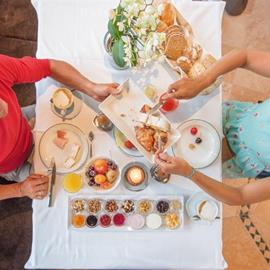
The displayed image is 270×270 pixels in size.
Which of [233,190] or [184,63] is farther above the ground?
[184,63]

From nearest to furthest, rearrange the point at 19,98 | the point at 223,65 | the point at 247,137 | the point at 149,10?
the point at 149,10, the point at 223,65, the point at 247,137, the point at 19,98

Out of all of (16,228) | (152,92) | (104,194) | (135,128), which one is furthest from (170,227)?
(16,228)

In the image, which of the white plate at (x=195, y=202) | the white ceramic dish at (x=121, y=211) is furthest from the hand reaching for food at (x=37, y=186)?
the white plate at (x=195, y=202)

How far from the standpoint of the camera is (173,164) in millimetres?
1439

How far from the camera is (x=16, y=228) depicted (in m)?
2.53

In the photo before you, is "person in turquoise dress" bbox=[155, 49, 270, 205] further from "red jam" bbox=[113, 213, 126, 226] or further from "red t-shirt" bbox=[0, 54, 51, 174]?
"red t-shirt" bbox=[0, 54, 51, 174]

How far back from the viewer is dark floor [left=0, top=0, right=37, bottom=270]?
2.50 metres

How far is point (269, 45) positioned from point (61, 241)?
1.97m

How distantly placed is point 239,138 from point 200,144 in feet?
0.80

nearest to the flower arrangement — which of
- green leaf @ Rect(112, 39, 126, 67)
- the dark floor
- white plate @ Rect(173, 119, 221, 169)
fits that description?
green leaf @ Rect(112, 39, 126, 67)

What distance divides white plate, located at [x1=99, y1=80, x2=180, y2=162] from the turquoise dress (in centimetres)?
40

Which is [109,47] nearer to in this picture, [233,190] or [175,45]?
[175,45]

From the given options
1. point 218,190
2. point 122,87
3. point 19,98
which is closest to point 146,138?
point 122,87

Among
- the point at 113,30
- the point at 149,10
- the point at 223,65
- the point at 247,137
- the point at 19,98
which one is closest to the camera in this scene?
the point at 149,10
